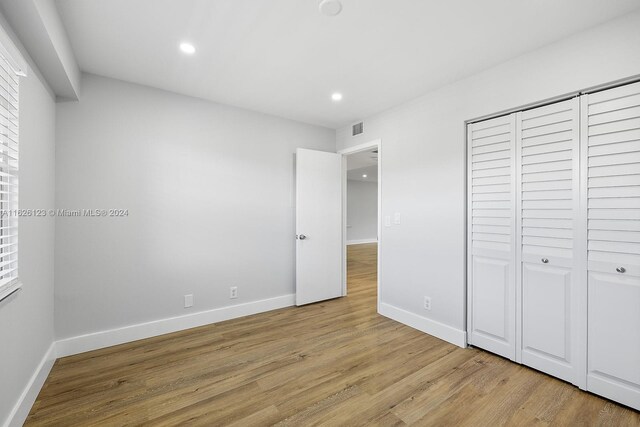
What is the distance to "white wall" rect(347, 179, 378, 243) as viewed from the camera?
1054 centimetres

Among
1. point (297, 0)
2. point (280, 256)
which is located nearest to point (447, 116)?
point (297, 0)

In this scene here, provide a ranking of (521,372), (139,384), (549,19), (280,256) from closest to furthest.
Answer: (549,19) < (139,384) < (521,372) < (280,256)

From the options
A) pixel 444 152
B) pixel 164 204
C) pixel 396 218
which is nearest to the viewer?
pixel 444 152

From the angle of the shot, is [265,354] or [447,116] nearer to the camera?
[265,354]

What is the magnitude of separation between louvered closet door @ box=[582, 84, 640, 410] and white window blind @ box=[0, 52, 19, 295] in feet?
11.8

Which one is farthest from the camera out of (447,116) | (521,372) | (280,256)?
(280,256)

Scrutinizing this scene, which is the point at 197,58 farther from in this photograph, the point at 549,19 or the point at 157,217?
the point at 549,19

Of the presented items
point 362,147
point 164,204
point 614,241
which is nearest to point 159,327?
point 164,204

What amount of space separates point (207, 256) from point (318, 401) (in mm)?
1977

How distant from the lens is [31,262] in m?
1.91

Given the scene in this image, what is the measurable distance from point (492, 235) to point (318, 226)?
83.5 inches

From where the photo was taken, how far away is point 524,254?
2.29m

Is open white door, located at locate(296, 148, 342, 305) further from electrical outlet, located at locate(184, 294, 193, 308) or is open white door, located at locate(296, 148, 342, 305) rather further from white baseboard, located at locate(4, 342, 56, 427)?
white baseboard, located at locate(4, 342, 56, 427)

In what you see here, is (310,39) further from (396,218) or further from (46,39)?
(396,218)
